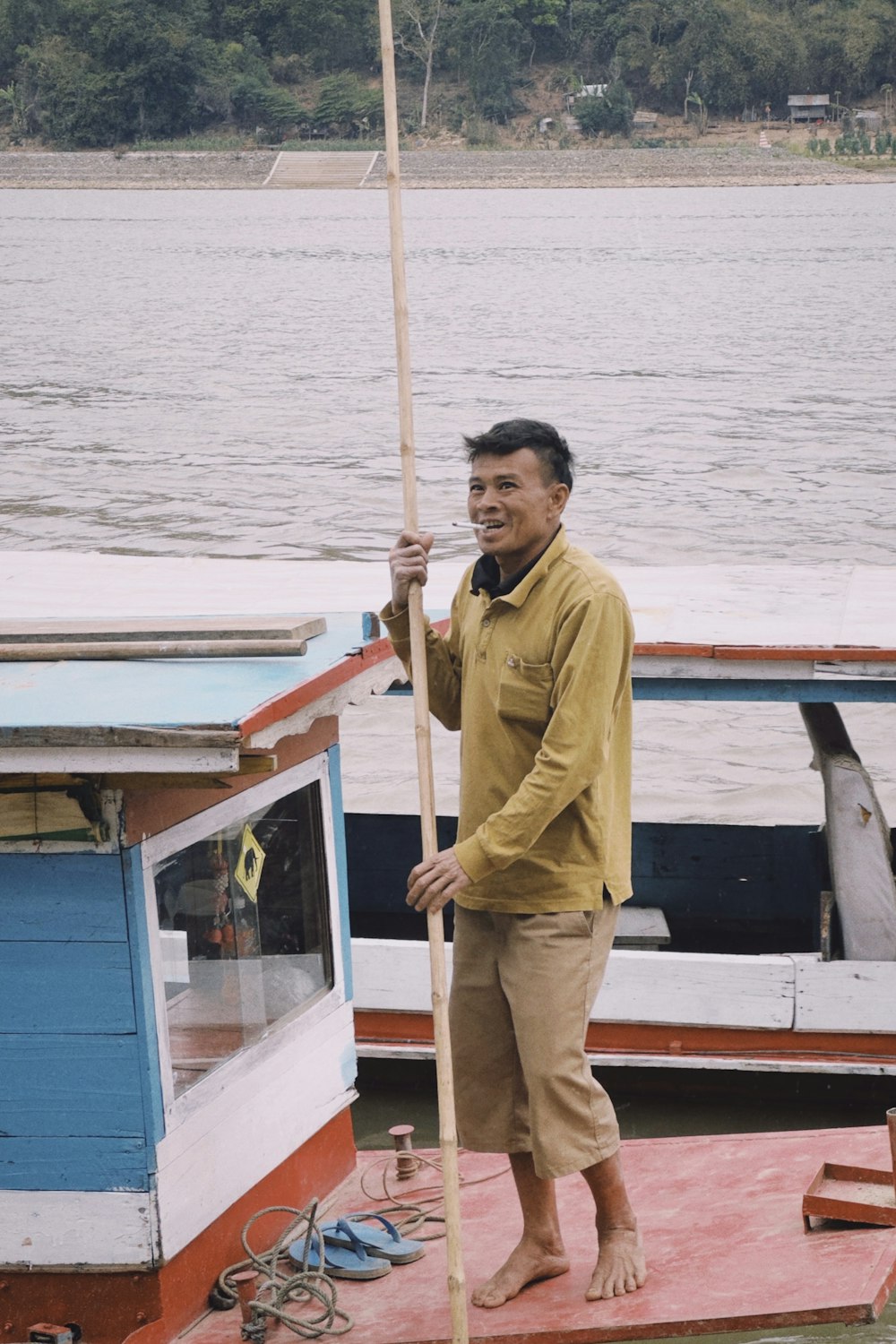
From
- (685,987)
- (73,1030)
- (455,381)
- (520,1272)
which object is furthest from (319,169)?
(520,1272)

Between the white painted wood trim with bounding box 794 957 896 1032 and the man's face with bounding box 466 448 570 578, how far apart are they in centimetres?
290

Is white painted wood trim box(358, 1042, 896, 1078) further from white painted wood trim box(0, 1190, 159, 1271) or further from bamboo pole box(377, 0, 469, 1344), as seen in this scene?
bamboo pole box(377, 0, 469, 1344)

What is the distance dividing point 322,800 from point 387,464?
85.1 feet

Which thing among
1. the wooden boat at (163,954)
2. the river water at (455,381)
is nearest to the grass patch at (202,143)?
the river water at (455,381)

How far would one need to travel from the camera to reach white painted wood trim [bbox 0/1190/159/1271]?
3.46 metres

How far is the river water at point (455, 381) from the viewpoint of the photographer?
24453 mm

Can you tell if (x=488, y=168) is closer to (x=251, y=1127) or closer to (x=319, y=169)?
(x=319, y=169)

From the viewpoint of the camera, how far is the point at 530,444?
129 inches

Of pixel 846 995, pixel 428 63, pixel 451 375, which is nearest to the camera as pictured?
pixel 846 995

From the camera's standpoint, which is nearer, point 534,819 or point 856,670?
point 534,819

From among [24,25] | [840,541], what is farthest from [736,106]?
[840,541]

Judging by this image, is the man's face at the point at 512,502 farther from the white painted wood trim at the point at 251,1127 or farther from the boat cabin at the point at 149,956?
the white painted wood trim at the point at 251,1127

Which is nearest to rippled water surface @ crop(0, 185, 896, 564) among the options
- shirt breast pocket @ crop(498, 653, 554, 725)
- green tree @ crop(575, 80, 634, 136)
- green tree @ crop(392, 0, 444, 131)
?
green tree @ crop(575, 80, 634, 136)

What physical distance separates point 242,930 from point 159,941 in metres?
0.46
